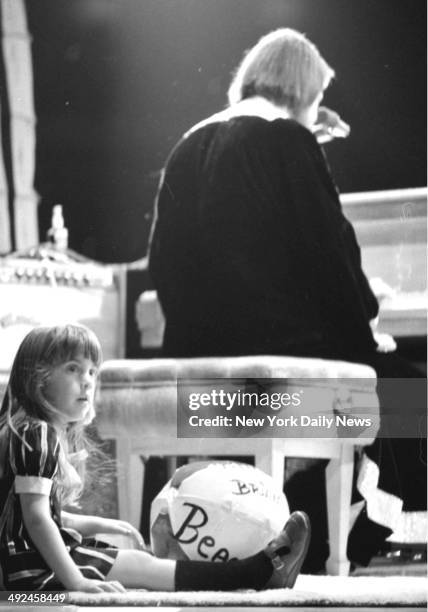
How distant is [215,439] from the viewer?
77.6 inches

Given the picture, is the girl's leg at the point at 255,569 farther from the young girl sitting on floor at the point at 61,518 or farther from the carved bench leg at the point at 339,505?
the carved bench leg at the point at 339,505

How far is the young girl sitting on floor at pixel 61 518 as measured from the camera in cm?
173

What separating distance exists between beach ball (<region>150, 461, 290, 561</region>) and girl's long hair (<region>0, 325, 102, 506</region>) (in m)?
0.19

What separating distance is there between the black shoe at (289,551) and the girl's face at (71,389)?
415 mm

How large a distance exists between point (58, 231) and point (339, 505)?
0.78 metres

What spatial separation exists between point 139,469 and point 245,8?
0.93 m

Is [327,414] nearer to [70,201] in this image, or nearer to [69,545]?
[69,545]

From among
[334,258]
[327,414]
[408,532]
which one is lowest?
[408,532]

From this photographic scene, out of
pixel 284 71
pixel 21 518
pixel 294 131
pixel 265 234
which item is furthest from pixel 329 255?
pixel 21 518

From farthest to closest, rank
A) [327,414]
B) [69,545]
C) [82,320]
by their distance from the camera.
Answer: [82,320]
[327,414]
[69,545]

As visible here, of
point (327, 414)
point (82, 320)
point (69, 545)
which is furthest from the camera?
point (82, 320)

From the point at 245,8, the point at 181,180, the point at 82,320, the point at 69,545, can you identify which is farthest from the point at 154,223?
the point at 69,545

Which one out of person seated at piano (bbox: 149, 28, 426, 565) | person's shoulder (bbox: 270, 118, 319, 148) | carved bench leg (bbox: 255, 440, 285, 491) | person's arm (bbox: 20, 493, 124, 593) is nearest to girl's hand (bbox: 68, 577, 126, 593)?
person's arm (bbox: 20, 493, 124, 593)

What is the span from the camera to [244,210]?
7.20ft
